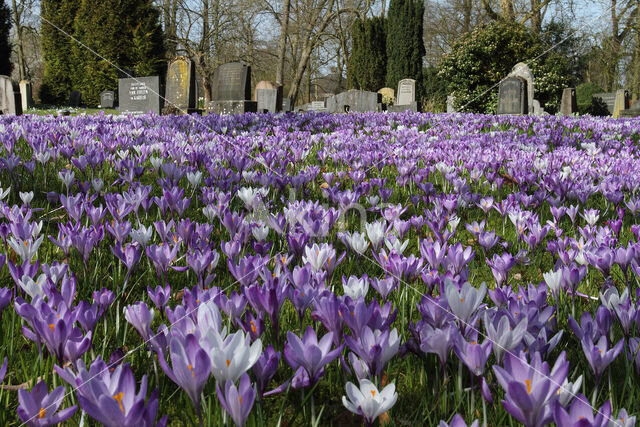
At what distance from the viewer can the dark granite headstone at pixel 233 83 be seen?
1509cm

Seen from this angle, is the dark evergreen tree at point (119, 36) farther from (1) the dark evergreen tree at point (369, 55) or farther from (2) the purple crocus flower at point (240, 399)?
(2) the purple crocus flower at point (240, 399)

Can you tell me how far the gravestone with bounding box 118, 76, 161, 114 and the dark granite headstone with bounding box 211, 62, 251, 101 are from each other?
1.91 m

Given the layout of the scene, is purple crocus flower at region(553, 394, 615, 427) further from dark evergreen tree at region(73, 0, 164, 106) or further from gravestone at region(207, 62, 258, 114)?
dark evergreen tree at region(73, 0, 164, 106)

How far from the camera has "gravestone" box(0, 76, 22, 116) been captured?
48.9 feet

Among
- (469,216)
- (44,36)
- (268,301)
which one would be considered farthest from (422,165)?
(44,36)

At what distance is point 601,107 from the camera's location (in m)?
31.5

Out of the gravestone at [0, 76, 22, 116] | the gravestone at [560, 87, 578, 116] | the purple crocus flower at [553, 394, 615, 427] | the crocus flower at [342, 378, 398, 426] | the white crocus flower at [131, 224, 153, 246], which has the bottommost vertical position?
the crocus flower at [342, 378, 398, 426]

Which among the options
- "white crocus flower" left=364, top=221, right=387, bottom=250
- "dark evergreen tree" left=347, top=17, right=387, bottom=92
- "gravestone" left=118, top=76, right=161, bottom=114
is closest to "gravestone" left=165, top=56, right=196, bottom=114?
"gravestone" left=118, top=76, right=161, bottom=114

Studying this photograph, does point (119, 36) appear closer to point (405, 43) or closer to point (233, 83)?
point (233, 83)

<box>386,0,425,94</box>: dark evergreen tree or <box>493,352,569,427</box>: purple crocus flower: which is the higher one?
<box>386,0,425,94</box>: dark evergreen tree

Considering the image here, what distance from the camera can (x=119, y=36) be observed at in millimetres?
29562

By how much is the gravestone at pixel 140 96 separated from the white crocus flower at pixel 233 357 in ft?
52.0

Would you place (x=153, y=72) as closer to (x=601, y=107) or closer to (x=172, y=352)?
(x=601, y=107)

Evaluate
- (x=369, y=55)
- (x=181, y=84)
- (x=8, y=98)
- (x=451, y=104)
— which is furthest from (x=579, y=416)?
(x=369, y=55)
